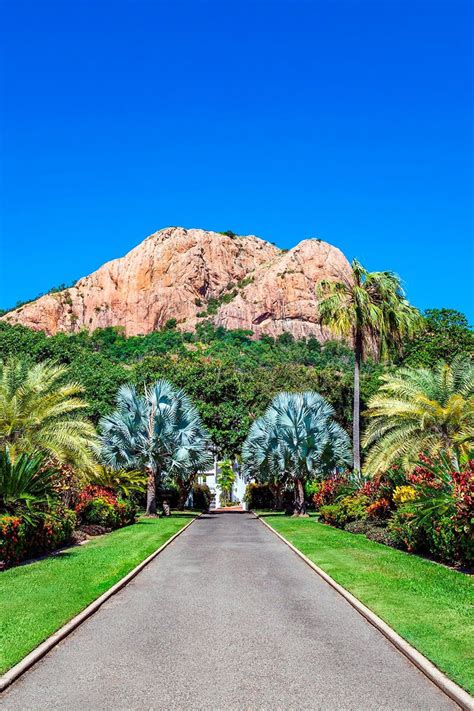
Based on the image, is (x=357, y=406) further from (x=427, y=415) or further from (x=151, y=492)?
(x=151, y=492)

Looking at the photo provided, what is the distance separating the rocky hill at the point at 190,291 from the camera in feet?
538

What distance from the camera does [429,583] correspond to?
37.3ft

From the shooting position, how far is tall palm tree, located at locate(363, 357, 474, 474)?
22953mm

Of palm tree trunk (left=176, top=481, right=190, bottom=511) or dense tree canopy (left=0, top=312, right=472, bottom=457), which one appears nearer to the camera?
palm tree trunk (left=176, top=481, right=190, bottom=511)

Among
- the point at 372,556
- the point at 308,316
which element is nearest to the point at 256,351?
the point at 308,316

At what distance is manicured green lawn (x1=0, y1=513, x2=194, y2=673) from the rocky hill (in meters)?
141

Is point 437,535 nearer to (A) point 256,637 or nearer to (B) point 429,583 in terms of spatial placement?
(B) point 429,583

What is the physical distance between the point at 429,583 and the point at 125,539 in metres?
12.0

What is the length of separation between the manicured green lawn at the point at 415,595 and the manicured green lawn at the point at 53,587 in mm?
4202

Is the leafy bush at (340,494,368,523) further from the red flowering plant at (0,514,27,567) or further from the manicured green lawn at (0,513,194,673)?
the red flowering plant at (0,514,27,567)

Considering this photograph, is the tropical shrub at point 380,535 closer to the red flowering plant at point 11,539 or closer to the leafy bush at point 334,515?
→ the leafy bush at point 334,515

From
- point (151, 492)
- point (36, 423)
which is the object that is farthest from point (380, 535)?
point (151, 492)

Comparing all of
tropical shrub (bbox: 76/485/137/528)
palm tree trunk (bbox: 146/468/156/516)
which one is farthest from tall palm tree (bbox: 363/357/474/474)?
palm tree trunk (bbox: 146/468/156/516)

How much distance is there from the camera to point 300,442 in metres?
35.8
